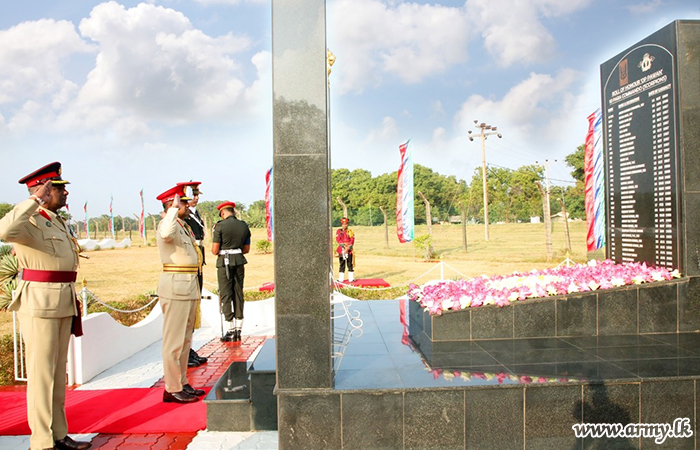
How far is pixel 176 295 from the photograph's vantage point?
3885 millimetres

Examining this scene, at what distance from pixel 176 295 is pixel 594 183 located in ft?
23.1

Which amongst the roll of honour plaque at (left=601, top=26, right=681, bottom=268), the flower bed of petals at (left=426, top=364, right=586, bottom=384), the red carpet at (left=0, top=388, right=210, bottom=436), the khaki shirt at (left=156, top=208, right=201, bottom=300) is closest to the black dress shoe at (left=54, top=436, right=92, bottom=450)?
the red carpet at (left=0, top=388, right=210, bottom=436)

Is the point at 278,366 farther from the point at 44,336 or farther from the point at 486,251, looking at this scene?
the point at 486,251

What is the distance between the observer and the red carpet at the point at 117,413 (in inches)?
133

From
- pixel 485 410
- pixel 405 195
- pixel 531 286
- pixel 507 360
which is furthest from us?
pixel 405 195

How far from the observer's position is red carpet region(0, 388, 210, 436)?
339 cm

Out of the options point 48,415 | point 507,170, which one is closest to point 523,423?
point 48,415

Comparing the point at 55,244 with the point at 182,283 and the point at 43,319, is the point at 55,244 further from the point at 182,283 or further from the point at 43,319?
the point at 182,283

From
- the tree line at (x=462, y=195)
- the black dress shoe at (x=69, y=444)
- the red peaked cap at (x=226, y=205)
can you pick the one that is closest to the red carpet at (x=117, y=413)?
the black dress shoe at (x=69, y=444)

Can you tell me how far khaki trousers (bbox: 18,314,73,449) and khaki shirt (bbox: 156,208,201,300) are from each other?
0.91 meters

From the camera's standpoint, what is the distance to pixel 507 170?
2486 centimetres

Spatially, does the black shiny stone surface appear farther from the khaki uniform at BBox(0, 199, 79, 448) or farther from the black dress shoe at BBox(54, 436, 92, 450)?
the khaki uniform at BBox(0, 199, 79, 448)

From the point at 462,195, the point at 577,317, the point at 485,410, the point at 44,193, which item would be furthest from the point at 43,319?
the point at 462,195

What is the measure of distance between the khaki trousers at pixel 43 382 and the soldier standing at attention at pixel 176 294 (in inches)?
33.2
